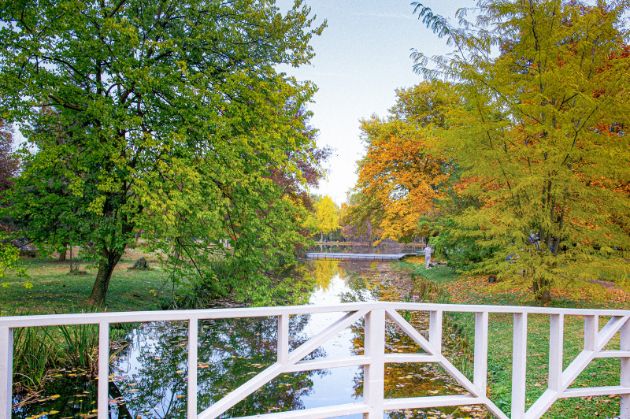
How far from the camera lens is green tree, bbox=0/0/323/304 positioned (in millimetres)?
8172

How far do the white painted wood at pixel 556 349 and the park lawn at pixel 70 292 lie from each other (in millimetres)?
7736

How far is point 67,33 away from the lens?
28.8ft

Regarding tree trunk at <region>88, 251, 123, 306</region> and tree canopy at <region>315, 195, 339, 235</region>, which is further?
tree canopy at <region>315, 195, 339, 235</region>

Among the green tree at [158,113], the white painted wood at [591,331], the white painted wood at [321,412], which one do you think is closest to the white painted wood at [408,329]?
the white painted wood at [321,412]

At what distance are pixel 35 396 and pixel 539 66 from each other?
12389mm

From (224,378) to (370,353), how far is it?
4.84m

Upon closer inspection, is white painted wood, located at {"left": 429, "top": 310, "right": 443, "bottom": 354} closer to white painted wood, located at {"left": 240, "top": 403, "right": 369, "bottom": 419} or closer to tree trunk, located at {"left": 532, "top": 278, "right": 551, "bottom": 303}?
white painted wood, located at {"left": 240, "top": 403, "right": 369, "bottom": 419}

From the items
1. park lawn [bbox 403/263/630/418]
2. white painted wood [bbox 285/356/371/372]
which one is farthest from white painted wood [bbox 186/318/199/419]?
park lawn [bbox 403/263/630/418]

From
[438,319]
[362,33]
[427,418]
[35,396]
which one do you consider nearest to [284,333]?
[438,319]

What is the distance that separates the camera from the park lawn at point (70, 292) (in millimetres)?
9680

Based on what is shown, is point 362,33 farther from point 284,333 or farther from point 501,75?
point 284,333

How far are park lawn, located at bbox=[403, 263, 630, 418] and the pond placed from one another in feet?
2.15

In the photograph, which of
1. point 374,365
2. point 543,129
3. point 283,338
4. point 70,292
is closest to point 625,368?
point 374,365

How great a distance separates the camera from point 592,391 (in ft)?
12.7
